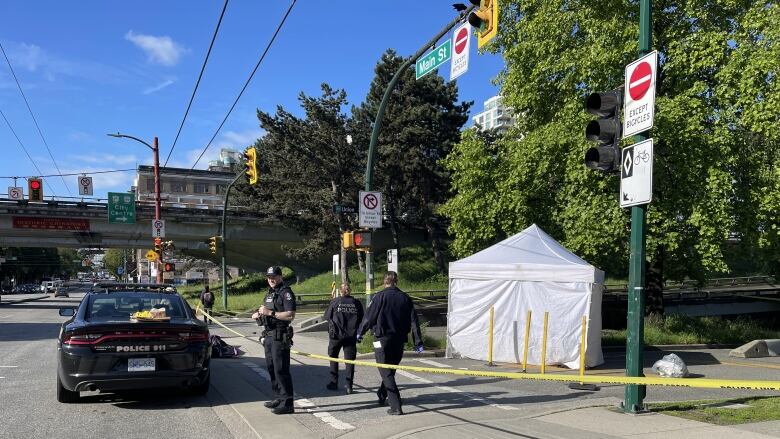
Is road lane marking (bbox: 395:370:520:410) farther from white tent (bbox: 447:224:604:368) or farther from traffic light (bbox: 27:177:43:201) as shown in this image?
traffic light (bbox: 27:177:43:201)

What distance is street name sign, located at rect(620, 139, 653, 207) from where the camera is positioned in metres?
7.03

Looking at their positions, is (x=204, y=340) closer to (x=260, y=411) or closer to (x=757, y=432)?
(x=260, y=411)

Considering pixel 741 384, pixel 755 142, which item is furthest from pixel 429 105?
pixel 741 384

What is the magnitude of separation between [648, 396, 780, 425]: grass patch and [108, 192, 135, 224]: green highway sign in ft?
105

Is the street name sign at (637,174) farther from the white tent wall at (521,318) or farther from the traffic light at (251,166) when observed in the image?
the traffic light at (251,166)

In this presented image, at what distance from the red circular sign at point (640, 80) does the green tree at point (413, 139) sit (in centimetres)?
2988

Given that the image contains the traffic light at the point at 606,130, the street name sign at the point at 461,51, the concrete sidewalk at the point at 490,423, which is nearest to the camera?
the concrete sidewalk at the point at 490,423

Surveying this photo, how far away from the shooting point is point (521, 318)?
1280cm

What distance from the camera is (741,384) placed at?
14.9 feet

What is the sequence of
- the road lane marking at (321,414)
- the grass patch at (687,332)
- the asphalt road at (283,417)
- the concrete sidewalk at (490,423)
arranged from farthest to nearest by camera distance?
the grass patch at (687,332)
the road lane marking at (321,414)
the asphalt road at (283,417)
the concrete sidewalk at (490,423)

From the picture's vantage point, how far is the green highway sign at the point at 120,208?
34.0 metres

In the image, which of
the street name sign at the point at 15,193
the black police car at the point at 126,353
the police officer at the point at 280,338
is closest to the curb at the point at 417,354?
the black police car at the point at 126,353

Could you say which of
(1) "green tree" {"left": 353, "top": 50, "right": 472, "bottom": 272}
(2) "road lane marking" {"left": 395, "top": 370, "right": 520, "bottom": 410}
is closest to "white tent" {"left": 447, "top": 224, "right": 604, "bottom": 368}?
(2) "road lane marking" {"left": 395, "top": 370, "right": 520, "bottom": 410}

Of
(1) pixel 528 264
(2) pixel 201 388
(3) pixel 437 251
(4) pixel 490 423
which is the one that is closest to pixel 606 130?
(4) pixel 490 423
